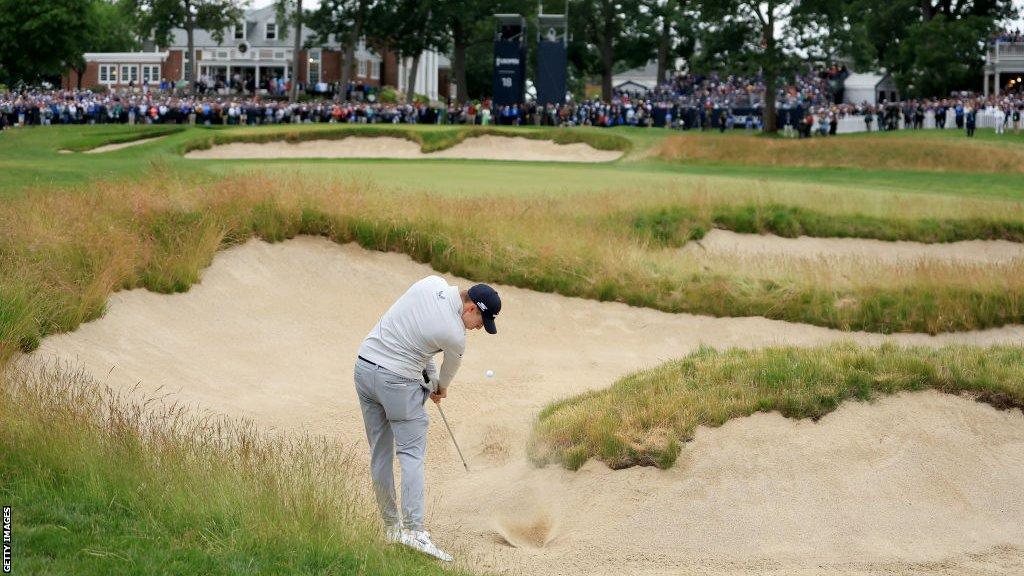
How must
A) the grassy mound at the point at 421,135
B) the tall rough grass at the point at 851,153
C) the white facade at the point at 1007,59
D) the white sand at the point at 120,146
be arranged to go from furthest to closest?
the white facade at the point at 1007,59, the grassy mound at the point at 421,135, the white sand at the point at 120,146, the tall rough grass at the point at 851,153

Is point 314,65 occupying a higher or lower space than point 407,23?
lower

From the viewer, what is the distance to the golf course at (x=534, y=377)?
30.6ft

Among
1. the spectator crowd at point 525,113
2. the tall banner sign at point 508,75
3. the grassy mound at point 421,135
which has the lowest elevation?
the grassy mound at point 421,135

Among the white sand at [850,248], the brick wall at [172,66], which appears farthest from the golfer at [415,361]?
the brick wall at [172,66]

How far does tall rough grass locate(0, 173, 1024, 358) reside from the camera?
18156 millimetres

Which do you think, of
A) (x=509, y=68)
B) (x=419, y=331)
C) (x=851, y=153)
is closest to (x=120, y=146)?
(x=509, y=68)

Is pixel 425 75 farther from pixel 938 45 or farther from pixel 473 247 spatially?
pixel 473 247

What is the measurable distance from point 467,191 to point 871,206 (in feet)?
29.0

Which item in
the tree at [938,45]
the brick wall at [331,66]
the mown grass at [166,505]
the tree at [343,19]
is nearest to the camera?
the mown grass at [166,505]

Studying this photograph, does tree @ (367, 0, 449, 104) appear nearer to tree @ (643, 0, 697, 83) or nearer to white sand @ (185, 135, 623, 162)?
tree @ (643, 0, 697, 83)

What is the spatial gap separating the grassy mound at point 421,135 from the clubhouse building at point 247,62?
56.9 m

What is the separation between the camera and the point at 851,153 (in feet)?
156

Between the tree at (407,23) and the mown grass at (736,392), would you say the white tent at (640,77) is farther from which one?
the mown grass at (736,392)

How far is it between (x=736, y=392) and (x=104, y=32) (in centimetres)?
12151
